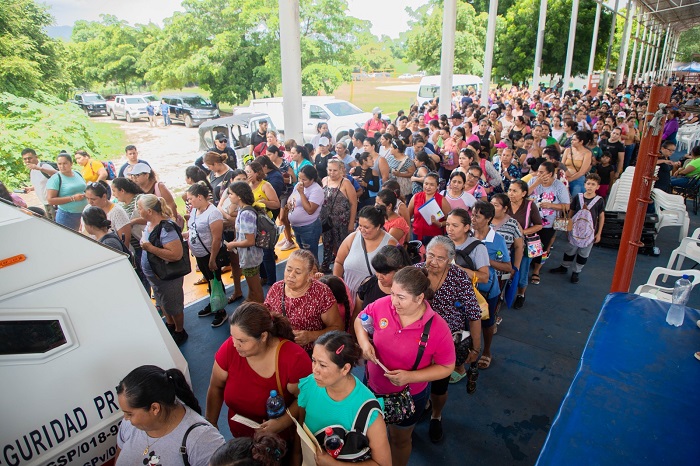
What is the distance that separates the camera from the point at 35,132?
10.6 m

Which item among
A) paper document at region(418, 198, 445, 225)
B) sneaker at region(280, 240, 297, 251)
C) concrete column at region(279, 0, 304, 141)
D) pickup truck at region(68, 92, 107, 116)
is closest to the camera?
paper document at region(418, 198, 445, 225)

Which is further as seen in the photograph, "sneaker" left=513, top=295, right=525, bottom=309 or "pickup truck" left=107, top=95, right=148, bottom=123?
"pickup truck" left=107, top=95, right=148, bottom=123

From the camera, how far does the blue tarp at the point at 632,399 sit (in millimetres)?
2066

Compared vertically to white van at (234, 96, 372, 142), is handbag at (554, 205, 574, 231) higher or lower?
lower

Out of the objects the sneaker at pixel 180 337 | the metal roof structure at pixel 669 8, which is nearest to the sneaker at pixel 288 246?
the sneaker at pixel 180 337

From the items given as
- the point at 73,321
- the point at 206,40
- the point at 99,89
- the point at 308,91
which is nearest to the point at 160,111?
the point at 206,40

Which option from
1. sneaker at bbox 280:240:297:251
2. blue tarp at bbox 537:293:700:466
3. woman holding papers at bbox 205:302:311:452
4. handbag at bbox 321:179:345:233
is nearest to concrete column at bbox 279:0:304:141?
sneaker at bbox 280:240:297:251

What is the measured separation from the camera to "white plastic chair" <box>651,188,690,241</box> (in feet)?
23.0

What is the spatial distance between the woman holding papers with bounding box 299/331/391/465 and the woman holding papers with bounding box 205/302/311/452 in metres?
0.21

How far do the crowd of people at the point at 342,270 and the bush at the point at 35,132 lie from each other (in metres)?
4.59

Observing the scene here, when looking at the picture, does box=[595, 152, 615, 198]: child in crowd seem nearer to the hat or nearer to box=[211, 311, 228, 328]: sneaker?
box=[211, 311, 228, 328]: sneaker

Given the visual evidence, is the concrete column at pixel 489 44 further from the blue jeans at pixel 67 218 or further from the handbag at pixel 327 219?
the blue jeans at pixel 67 218

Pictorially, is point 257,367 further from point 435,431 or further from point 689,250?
point 689,250

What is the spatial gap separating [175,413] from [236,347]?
441 mm
